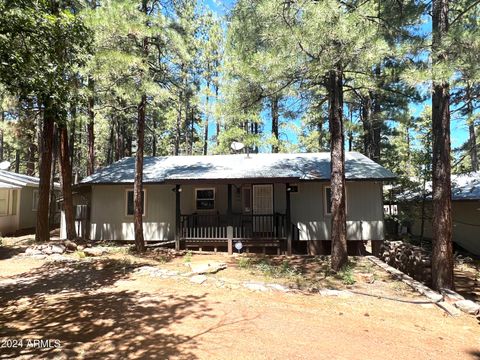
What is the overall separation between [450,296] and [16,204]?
1938 cm

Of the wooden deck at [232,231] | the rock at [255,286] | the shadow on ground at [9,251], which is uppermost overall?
the wooden deck at [232,231]

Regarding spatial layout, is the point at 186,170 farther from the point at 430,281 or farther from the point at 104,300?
the point at 430,281

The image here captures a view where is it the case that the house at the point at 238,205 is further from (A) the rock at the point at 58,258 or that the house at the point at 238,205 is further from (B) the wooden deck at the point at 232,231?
(A) the rock at the point at 58,258

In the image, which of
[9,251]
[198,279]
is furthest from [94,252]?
[198,279]

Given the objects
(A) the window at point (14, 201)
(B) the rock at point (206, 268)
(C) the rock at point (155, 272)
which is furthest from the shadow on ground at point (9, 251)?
(A) the window at point (14, 201)

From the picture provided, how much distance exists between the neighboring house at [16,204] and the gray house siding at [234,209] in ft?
19.8

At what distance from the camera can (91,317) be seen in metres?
5.34

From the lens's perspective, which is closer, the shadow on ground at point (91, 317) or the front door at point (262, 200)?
the shadow on ground at point (91, 317)

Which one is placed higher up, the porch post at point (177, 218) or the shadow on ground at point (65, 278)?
the porch post at point (177, 218)

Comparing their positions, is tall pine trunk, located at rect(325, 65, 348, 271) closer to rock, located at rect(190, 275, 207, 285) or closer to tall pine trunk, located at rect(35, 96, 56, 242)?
rock, located at rect(190, 275, 207, 285)

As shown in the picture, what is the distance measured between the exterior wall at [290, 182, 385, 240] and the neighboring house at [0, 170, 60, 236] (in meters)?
13.9

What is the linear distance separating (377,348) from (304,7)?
710 centimetres

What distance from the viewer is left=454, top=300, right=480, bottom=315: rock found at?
632 centimetres

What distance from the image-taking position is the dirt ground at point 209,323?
14.1 feet
